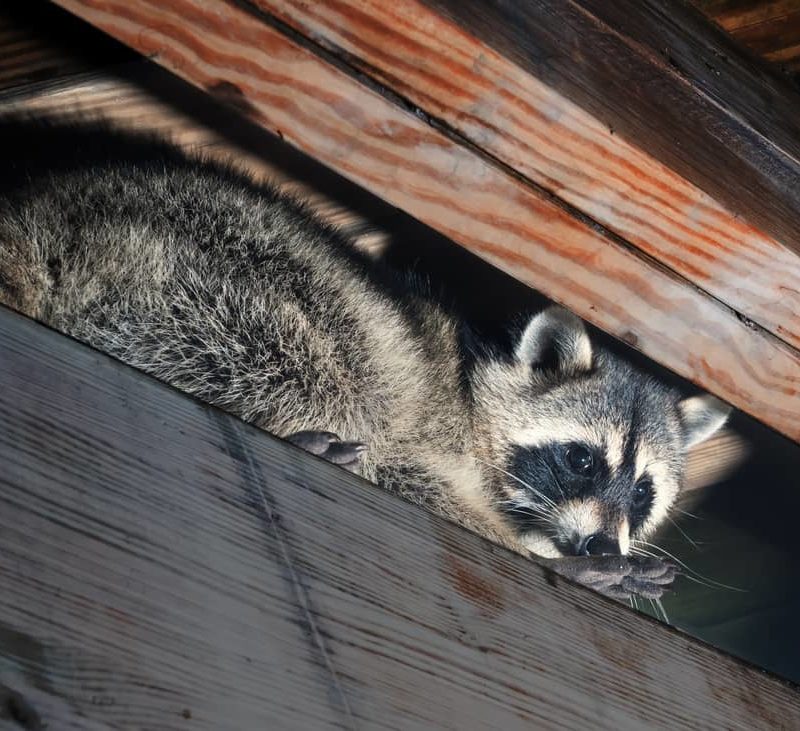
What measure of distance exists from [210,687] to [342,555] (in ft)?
0.89

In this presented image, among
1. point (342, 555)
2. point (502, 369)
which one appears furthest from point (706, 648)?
point (502, 369)

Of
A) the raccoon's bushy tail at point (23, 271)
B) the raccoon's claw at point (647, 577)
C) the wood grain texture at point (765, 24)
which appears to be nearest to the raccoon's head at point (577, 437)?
the raccoon's claw at point (647, 577)

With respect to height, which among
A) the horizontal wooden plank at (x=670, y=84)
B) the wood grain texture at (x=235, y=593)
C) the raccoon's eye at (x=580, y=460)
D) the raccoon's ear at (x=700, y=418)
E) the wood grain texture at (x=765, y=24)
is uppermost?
the wood grain texture at (x=765, y=24)

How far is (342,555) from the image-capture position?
3.48ft

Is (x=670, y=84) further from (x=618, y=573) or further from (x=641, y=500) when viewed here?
(x=641, y=500)

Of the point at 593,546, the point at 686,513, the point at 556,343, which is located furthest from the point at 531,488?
the point at 686,513

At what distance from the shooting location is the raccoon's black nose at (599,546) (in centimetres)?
272

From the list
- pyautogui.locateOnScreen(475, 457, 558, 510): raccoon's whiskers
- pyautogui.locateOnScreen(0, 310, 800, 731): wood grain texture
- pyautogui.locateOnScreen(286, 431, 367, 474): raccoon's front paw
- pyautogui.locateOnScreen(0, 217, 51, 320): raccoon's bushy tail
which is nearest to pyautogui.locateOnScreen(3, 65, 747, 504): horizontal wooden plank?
pyautogui.locateOnScreen(0, 217, 51, 320): raccoon's bushy tail

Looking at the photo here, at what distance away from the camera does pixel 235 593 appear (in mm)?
911

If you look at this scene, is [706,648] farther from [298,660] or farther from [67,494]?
[67,494]

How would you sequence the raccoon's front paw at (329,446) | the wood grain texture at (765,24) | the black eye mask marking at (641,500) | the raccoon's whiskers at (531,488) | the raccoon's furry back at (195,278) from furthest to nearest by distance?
the black eye mask marking at (641,500) < the raccoon's whiskers at (531,488) < the wood grain texture at (765,24) < the raccoon's furry back at (195,278) < the raccoon's front paw at (329,446)

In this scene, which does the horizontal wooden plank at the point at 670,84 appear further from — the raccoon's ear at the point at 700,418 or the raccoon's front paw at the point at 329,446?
the raccoon's ear at the point at 700,418

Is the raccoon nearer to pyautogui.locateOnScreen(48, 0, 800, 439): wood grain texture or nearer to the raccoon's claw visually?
the raccoon's claw

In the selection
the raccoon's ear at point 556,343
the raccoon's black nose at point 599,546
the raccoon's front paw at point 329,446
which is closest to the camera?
the raccoon's front paw at point 329,446
